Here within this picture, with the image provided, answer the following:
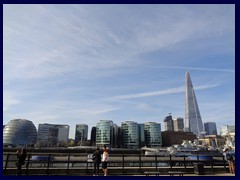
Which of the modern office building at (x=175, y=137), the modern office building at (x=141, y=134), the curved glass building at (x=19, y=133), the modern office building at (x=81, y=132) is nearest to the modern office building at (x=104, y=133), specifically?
the modern office building at (x=141, y=134)

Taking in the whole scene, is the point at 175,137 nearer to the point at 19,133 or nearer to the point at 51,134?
the point at 51,134

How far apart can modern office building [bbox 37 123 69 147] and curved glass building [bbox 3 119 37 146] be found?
45.8ft

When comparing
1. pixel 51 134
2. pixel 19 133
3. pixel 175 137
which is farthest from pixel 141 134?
pixel 19 133

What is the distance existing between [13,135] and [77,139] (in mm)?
47924

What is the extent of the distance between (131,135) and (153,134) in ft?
55.5

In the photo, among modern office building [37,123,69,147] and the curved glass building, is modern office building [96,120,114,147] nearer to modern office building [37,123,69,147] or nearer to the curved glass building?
modern office building [37,123,69,147]

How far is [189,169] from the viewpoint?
485 inches

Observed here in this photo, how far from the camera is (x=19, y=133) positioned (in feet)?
458

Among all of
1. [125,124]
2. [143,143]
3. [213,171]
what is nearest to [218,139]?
[143,143]

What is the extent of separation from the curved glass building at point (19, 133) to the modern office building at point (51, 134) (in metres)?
14.0

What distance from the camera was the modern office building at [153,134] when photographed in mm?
145837
